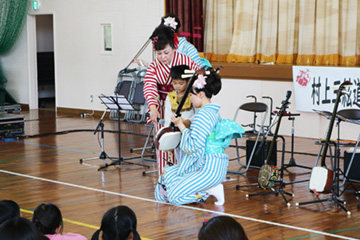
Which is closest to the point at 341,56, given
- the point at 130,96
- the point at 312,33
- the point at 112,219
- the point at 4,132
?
the point at 312,33

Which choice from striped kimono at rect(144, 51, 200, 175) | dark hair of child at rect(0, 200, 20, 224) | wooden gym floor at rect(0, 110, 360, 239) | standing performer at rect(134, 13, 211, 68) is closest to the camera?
dark hair of child at rect(0, 200, 20, 224)

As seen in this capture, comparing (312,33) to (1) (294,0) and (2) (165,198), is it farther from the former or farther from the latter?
(2) (165,198)

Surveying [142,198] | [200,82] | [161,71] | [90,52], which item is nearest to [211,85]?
[200,82]

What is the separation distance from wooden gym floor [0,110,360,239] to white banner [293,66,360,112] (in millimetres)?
741

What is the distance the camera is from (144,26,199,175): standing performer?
20.2 ft

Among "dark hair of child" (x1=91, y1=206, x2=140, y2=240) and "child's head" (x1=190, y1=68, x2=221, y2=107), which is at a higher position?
"child's head" (x1=190, y1=68, x2=221, y2=107)

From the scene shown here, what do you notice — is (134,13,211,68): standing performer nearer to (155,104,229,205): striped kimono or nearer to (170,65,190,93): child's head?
(170,65,190,93): child's head

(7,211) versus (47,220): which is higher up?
(7,211)

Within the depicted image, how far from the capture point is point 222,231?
6.97ft

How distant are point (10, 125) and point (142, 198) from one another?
4763 millimetres

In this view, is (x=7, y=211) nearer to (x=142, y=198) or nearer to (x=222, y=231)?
(x=222, y=231)

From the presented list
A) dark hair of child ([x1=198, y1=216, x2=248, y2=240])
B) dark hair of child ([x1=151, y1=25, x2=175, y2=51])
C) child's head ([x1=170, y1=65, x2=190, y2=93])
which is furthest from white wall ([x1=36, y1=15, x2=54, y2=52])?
dark hair of child ([x1=198, y1=216, x2=248, y2=240])

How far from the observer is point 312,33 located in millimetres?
10148

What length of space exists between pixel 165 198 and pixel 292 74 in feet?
15.8
